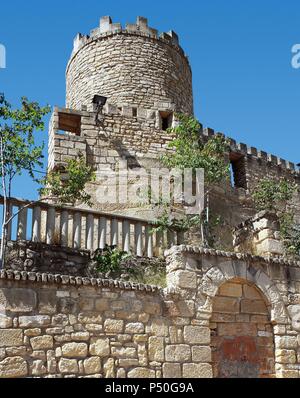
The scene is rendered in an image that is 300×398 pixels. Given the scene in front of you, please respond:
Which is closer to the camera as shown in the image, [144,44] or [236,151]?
[144,44]

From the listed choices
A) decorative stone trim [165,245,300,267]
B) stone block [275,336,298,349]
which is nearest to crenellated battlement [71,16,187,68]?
decorative stone trim [165,245,300,267]

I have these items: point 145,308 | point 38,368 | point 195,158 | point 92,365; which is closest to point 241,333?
point 145,308

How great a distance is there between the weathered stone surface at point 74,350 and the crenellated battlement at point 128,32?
1154 cm

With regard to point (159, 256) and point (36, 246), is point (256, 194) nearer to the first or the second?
point (159, 256)

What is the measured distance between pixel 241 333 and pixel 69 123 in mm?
8023

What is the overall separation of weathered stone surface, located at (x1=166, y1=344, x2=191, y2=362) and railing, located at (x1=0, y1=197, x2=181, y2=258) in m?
2.23

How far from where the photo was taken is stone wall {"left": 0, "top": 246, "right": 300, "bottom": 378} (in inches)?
227

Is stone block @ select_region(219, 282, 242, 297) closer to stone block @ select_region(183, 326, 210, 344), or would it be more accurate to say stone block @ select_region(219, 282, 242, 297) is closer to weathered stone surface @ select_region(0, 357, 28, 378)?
stone block @ select_region(183, 326, 210, 344)

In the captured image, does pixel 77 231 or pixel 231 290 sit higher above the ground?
pixel 77 231

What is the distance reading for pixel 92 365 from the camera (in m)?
6.00

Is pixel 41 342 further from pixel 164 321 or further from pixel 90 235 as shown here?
pixel 90 235

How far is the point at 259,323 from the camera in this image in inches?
294

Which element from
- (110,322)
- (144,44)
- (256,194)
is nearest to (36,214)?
(110,322)
